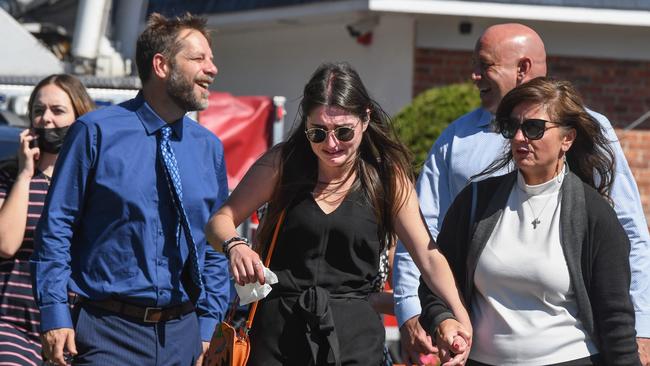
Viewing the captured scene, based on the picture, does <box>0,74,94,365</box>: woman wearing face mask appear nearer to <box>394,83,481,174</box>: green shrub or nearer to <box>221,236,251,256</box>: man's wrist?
<box>221,236,251,256</box>: man's wrist

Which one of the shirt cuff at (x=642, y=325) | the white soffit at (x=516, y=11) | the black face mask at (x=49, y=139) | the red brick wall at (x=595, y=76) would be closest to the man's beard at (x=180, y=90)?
the black face mask at (x=49, y=139)

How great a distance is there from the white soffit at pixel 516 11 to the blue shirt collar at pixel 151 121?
7.58 metres

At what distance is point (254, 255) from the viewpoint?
4.16 m

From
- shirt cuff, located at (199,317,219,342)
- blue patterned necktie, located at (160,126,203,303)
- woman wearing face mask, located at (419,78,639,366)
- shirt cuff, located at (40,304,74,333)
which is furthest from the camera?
shirt cuff, located at (199,317,219,342)

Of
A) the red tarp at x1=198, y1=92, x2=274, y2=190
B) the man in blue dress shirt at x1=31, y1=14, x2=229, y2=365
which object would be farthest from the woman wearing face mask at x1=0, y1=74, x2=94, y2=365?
the red tarp at x1=198, y1=92, x2=274, y2=190

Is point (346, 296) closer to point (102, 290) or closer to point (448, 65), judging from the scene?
point (102, 290)

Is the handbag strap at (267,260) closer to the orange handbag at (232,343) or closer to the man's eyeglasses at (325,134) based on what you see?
the orange handbag at (232,343)

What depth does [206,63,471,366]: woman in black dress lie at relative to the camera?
4.39m

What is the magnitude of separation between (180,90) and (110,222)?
2.11ft

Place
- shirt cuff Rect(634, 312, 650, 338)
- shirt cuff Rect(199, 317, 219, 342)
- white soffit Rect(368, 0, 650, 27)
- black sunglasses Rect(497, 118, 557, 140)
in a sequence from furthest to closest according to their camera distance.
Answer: white soffit Rect(368, 0, 650, 27), shirt cuff Rect(199, 317, 219, 342), shirt cuff Rect(634, 312, 650, 338), black sunglasses Rect(497, 118, 557, 140)

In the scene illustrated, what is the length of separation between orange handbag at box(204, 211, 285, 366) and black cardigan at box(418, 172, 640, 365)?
63 centimetres

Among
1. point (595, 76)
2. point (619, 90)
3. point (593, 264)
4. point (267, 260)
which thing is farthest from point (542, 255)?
point (619, 90)

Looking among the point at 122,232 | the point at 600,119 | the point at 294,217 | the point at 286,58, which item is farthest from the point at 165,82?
the point at 286,58

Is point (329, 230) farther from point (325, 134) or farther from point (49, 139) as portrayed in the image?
point (49, 139)
